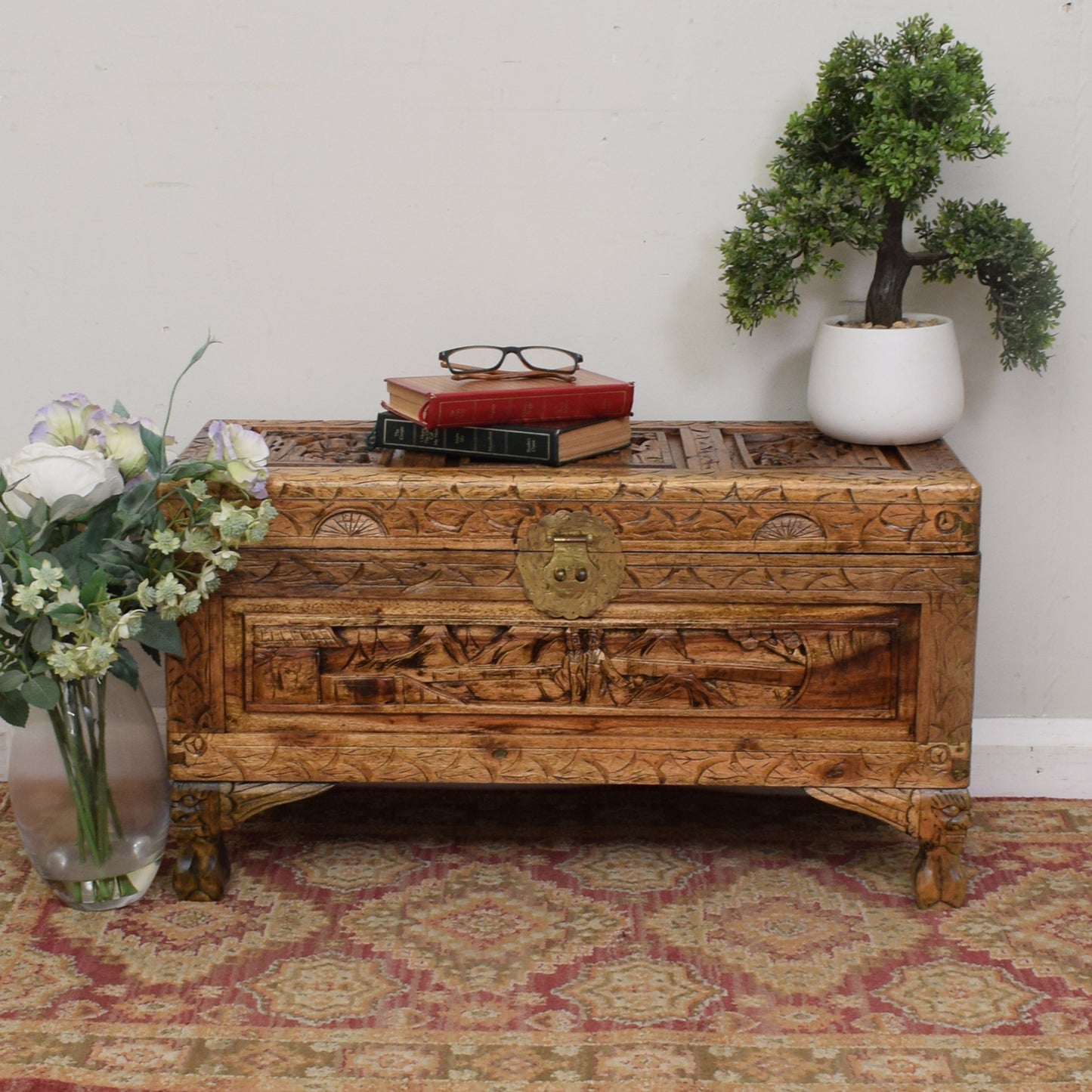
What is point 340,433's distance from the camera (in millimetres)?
2373

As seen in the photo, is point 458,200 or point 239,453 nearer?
point 239,453

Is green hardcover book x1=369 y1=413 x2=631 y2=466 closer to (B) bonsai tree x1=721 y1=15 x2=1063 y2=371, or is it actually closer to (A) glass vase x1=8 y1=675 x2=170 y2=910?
(B) bonsai tree x1=721 y1=15 x2=1063 y2=371

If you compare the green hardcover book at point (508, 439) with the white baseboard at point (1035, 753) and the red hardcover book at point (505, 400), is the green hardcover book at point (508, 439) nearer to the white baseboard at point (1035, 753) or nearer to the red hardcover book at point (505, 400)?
the red hardcover book at point (505, 400)

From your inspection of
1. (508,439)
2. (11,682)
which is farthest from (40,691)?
(508,439)

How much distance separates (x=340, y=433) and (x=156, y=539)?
1.44 feet

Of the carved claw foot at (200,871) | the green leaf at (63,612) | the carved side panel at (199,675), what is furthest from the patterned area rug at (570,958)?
the green leaf at (63,612)

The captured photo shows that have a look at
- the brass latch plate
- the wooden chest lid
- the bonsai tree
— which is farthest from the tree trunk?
the brass latch plate

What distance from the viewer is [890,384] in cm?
220

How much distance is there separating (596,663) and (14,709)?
0.87 m

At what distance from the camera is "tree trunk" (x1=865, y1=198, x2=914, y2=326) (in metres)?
2.27

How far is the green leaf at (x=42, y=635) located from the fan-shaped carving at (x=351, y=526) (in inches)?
16.1

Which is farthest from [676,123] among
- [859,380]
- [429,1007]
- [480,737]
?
[429,1007]

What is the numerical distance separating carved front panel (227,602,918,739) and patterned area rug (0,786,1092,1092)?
329 millimetres

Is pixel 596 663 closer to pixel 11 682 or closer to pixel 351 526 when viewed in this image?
pixel 351 526
